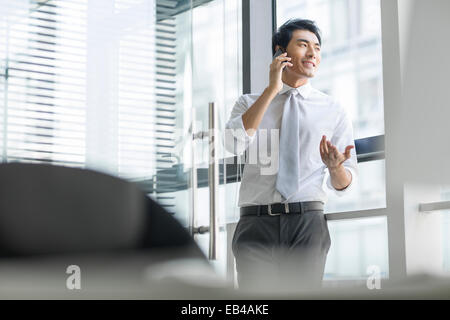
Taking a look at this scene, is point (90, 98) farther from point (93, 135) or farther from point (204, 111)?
point (204, 111)

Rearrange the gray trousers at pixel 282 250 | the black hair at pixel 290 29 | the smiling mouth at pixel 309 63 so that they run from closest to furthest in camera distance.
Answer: the gray trousers at pixel 282 250 → the black hair at pixel 290 29 → the smiling mouth at pixel 309 63

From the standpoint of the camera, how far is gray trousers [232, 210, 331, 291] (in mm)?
456

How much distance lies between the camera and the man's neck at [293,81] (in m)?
0.87

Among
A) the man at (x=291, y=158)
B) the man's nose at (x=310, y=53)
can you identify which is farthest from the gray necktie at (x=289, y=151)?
the man's nose at (x=310, y=53)

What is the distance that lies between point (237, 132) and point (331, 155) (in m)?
0.13

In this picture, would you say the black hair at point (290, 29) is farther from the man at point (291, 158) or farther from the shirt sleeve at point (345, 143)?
the shirt sleeve at point (345, 143)

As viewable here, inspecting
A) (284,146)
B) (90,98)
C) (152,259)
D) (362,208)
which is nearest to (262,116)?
(284,146)

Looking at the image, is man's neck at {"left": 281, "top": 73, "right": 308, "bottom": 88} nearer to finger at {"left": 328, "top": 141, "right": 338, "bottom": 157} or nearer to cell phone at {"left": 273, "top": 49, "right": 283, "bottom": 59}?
cell phone at {"left": 273, "top": 49, "right": 283, "bottom": 59}

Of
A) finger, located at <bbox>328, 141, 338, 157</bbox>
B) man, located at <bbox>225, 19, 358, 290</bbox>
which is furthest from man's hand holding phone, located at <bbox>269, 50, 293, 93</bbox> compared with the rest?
finger, located at <bbox>328, 141, 338, 157</bbox>

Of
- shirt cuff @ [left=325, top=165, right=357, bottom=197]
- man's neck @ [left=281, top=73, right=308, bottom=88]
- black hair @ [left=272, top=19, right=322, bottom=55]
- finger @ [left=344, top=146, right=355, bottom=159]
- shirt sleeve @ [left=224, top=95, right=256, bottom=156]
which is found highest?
black hair @ [left=272, top=19, right=322, bottom=55]

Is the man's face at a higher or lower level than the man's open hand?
higher

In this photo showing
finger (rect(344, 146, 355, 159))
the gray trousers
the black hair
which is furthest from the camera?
the black hair

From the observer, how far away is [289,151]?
73cm

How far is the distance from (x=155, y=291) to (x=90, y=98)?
0.69ft
